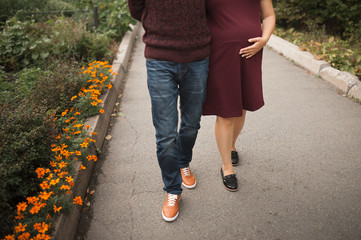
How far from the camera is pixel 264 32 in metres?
2.06

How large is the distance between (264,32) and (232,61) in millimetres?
351

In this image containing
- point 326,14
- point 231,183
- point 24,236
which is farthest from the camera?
point 326,14

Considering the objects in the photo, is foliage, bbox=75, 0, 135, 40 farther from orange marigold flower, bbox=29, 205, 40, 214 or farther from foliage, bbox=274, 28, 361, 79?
orange marigold flower, bbox=29, 205, 40, 214

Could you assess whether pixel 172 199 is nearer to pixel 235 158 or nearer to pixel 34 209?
pixel 235 158

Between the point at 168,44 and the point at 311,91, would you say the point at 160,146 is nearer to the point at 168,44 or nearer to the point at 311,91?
the point at 168,44

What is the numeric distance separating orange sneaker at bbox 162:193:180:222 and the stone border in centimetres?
316

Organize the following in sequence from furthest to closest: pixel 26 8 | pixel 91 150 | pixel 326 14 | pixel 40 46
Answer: pixel 26 8, pixel 326 14, pixel 40 46, pixel 91 150

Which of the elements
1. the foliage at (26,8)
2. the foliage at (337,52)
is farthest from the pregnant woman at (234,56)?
the foliage at (26,8)

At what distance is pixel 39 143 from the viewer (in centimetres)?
225

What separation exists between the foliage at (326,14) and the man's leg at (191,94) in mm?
5485

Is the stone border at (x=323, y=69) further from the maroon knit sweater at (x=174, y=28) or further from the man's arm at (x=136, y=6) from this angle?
the man's arm at (x=136, y=6)

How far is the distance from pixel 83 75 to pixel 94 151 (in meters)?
1.24

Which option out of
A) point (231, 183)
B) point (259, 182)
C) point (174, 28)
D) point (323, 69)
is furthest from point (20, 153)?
point (323, 69)

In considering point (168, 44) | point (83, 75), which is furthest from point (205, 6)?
point (83, 75)
